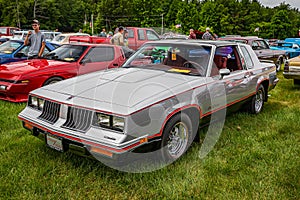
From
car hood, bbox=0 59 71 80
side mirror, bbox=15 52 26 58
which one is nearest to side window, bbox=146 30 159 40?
side mirror, bbox=15 52 26 58

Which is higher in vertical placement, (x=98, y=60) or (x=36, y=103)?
(x=98, y=60)

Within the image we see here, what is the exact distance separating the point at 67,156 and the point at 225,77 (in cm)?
261

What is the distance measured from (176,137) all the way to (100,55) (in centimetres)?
418

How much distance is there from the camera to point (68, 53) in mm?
6902

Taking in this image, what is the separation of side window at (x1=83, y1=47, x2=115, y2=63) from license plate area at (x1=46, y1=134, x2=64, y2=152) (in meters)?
3.75

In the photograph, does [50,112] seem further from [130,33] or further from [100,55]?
[130,33]

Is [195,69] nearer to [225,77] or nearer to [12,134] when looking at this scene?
[225,77]

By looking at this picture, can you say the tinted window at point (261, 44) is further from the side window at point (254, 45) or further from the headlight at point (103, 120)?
the headlight at point (103, 120)

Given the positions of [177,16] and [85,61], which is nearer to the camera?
[85,61]

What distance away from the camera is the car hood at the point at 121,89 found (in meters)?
3.10

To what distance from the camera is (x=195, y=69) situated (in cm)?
421

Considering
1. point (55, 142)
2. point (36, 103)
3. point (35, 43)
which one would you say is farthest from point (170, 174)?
point (35, 43)

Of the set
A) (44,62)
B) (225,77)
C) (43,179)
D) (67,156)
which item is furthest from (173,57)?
(44,62)

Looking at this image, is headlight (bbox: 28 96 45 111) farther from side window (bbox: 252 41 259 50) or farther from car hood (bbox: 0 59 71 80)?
side window (bbox: 252 41 259 50)
